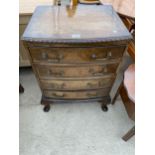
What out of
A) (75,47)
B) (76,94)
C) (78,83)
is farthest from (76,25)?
(76,94)

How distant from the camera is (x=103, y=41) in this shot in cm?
111

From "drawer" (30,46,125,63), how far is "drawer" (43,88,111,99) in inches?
13.8

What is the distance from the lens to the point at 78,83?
1.41 m

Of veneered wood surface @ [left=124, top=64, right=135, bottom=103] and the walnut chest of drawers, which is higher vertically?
the walnut chest of drawers

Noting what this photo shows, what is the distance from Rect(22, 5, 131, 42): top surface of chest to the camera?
1114 mm

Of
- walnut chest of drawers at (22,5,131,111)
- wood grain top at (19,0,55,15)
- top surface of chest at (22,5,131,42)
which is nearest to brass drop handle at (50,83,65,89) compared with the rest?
walnut chest of drawers at (22,5,131,111)

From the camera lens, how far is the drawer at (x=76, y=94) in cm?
150

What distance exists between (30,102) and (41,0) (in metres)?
0.93

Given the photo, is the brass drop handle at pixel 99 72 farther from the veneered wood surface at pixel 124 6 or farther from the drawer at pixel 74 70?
the veneered wood surface at pixel 124 6

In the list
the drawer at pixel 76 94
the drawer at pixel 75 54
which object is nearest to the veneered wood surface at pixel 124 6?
the drawer at pixel 75 54

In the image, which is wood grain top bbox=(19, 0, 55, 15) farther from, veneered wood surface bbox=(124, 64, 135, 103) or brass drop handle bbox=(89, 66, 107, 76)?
veneered wood surface bbox=(124, 64, 135, 103)

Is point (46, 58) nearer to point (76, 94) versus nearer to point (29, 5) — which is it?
point (76, 94)
